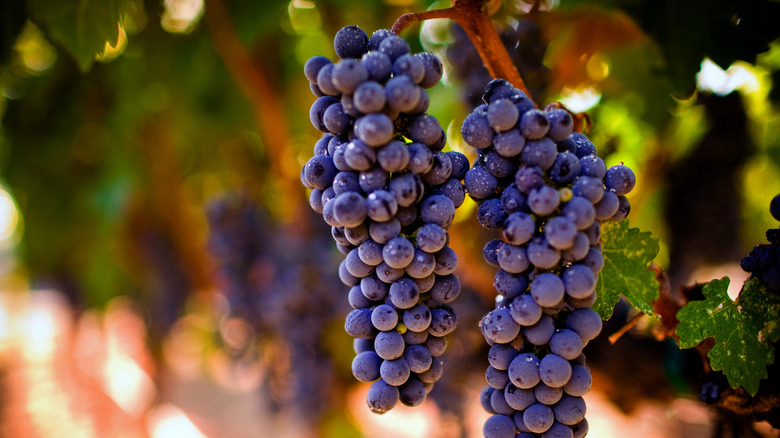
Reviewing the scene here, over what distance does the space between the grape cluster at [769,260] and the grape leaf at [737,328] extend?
0.01 meters

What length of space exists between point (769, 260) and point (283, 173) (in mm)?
1109

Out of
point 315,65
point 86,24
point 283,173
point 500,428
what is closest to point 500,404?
point 500,428

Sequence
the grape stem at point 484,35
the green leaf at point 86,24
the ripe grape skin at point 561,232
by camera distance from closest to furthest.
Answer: the ripe grape skin at point 561,232
the grape stem at point 484,35
the green leaf at point 86,24

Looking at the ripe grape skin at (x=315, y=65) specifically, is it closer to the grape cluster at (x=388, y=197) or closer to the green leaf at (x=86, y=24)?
the grape cluster at (x=388, y=197)

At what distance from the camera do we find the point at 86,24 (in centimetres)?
68

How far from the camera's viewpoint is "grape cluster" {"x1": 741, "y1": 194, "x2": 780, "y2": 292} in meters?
0.40

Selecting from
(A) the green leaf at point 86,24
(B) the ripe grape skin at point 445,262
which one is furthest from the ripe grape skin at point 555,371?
(A) the green leaf at point 86,24

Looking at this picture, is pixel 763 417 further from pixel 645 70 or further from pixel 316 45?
pixel 316 45

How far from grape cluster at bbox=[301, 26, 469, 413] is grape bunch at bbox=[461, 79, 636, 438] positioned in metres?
0.04

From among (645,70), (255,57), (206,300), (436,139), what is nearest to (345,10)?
(255,57)

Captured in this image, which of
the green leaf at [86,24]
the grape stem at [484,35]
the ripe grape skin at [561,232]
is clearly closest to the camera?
the ripe grape skin at [561,232]

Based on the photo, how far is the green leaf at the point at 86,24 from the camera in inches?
25.9

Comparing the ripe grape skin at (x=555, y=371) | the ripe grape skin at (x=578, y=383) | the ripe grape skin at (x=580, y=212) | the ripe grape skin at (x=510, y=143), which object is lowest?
the ripe grape skin at (x=578, y=383)

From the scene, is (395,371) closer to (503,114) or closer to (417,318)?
(417,318)
